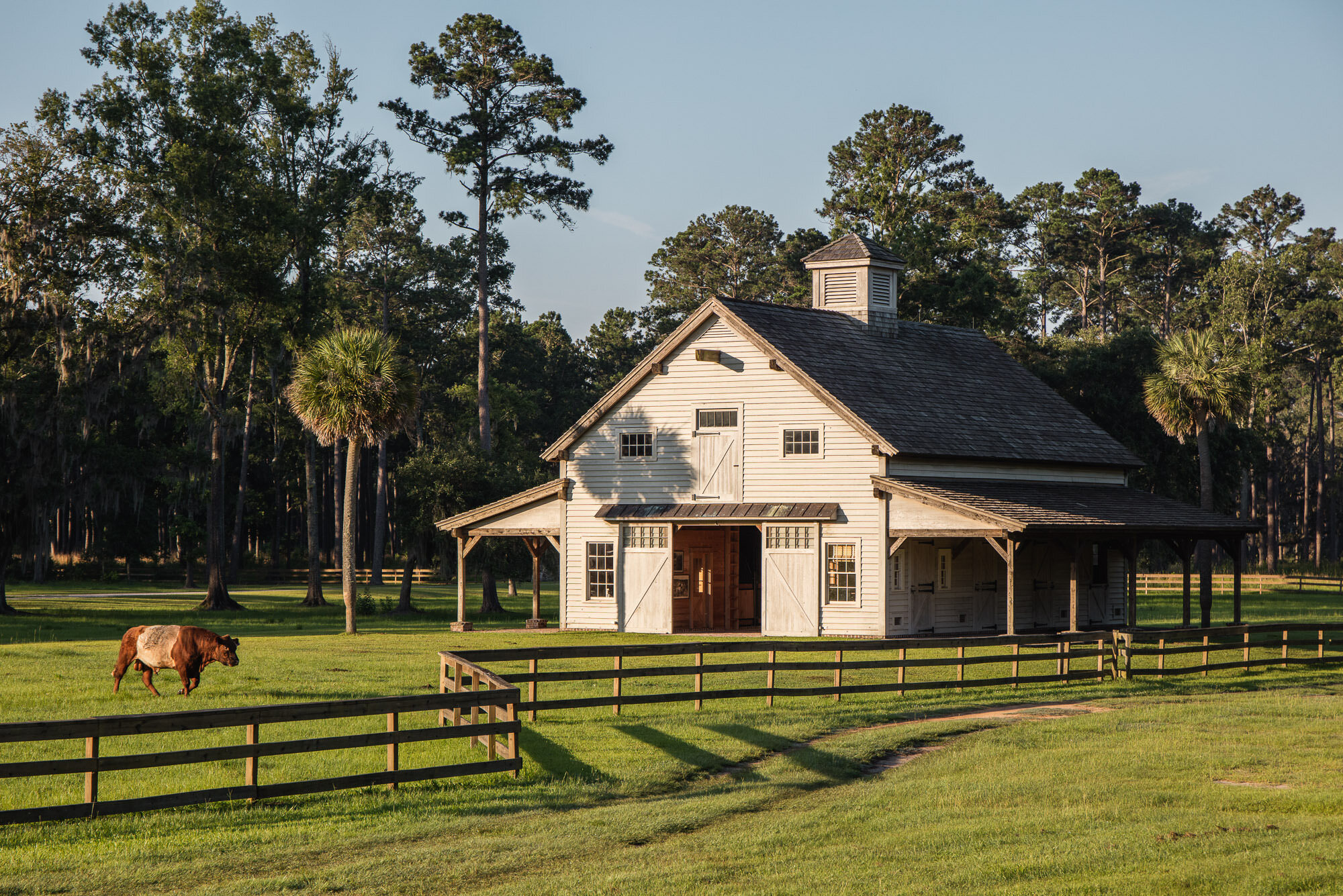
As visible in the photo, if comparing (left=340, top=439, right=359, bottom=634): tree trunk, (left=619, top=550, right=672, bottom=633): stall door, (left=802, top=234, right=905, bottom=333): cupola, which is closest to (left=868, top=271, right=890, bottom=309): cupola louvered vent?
(left=802, top=234, right=905, bottom=333): cupola

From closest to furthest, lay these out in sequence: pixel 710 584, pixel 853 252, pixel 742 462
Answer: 1. pixel 742 462
2. pixel 710 584
3. pixel 853 252

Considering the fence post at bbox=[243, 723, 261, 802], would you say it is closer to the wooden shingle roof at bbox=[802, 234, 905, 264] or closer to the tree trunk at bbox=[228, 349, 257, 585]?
the wooden shingle roof at bbox=[802, 234, 905, 264]

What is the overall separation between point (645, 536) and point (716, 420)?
11.7 feet

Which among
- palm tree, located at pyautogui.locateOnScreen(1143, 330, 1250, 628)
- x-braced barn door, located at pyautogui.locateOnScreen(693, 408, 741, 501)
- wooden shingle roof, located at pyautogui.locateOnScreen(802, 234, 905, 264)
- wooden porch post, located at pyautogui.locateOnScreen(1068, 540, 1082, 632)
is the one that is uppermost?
wooden shingle roof, located at pyautogui.locateOnScreen(802, 234, 905, 264)

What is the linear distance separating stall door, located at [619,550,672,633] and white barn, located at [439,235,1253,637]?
0.16 ft

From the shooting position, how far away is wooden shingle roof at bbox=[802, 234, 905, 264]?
123 ft

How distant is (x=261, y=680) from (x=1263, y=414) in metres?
65.6

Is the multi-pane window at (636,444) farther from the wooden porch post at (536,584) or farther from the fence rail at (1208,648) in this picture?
the fence rail at (1208,648)

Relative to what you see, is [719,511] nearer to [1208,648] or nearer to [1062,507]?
[1062,507]

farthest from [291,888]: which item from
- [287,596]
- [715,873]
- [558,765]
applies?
[287,596]

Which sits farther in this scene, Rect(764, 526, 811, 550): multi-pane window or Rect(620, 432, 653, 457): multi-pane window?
Rect(620, 432, 653, 457): multi-pane window

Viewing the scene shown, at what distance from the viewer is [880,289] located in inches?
1497

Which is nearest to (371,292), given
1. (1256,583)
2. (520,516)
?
(520,516)

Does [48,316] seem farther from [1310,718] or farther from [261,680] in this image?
[1310,718]
